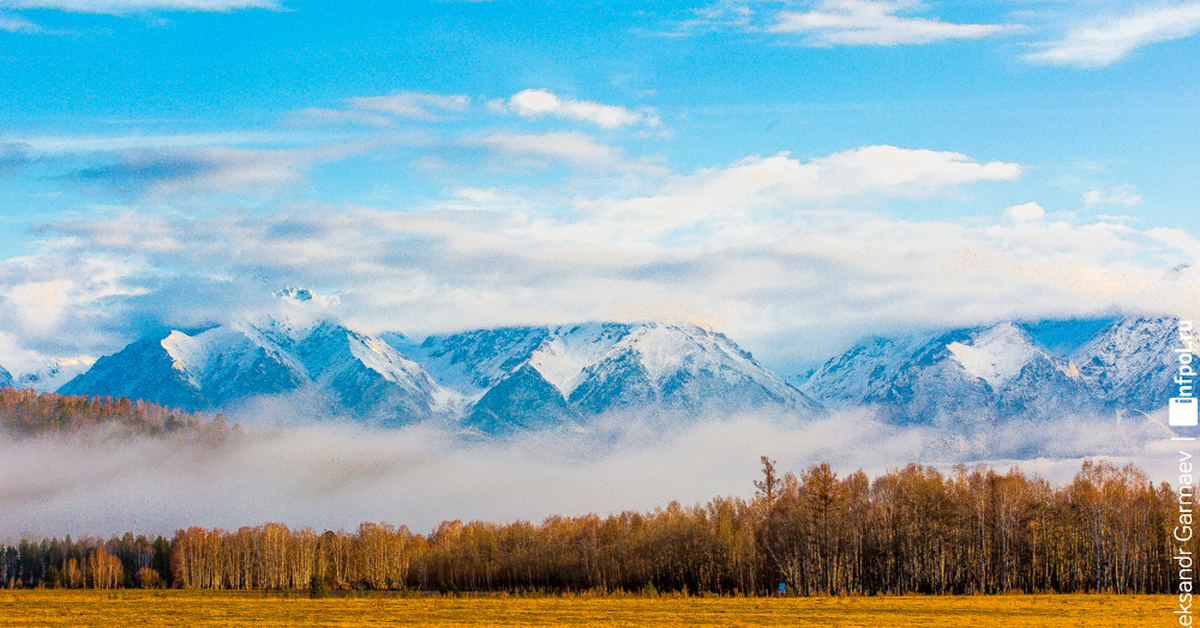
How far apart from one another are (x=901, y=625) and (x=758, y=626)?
9.43m

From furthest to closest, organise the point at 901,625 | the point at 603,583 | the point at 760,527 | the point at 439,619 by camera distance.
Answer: the point at 603,583 → the point at 760,527 → the point at 439,619 → the point at 901,625

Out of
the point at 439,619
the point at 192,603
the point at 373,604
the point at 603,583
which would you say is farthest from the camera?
the point at 603,583

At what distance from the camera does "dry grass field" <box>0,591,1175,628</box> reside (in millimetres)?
77438

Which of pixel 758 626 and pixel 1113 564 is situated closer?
pixel 758 626

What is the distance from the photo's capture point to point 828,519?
461 ft

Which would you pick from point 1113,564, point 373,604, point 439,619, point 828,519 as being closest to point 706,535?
point 828,519

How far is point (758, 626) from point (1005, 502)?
247ft

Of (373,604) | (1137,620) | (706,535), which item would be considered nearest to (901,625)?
(1137,620)

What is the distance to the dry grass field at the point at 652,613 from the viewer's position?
77438mm

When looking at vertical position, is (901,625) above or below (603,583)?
above

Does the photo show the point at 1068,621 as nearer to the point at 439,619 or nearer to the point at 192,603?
the point at 439,619

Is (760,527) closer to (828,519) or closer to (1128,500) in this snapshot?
(828,519)

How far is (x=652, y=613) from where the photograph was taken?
287ft

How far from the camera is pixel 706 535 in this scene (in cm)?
16550
